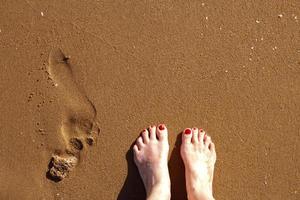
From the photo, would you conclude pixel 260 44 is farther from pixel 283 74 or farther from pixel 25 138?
pixel 25 138

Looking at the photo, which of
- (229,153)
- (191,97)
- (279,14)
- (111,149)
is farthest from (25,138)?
(279,14)

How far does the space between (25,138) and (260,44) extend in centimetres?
151

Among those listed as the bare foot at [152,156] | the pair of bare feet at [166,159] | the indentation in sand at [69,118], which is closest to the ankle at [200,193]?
the pair of bare feet at [166,159]

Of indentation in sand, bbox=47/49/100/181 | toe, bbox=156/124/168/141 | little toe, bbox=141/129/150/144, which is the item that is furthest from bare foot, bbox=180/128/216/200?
indentation in sand, bbox=47/49/100/181

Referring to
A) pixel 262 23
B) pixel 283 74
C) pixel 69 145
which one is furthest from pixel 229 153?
pixel 69 145

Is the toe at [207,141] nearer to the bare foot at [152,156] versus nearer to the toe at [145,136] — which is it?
the bare foot at [152,156]

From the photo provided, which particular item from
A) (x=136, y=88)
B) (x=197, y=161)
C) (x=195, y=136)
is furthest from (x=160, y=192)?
(x=136, y=88)

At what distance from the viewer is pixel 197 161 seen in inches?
93.3

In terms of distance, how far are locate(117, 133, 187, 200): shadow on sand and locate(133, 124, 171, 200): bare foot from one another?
0.04m

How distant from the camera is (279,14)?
2316 mm

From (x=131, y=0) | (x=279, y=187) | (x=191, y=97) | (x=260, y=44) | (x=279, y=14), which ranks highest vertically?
(x=131, y=0)

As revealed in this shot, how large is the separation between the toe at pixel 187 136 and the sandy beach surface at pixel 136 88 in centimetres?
7

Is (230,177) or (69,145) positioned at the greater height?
(69,145)

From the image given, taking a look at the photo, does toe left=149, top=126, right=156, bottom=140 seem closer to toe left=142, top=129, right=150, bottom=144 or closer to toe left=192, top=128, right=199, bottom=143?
toe left=142, top=129, right=150, bottom=144
